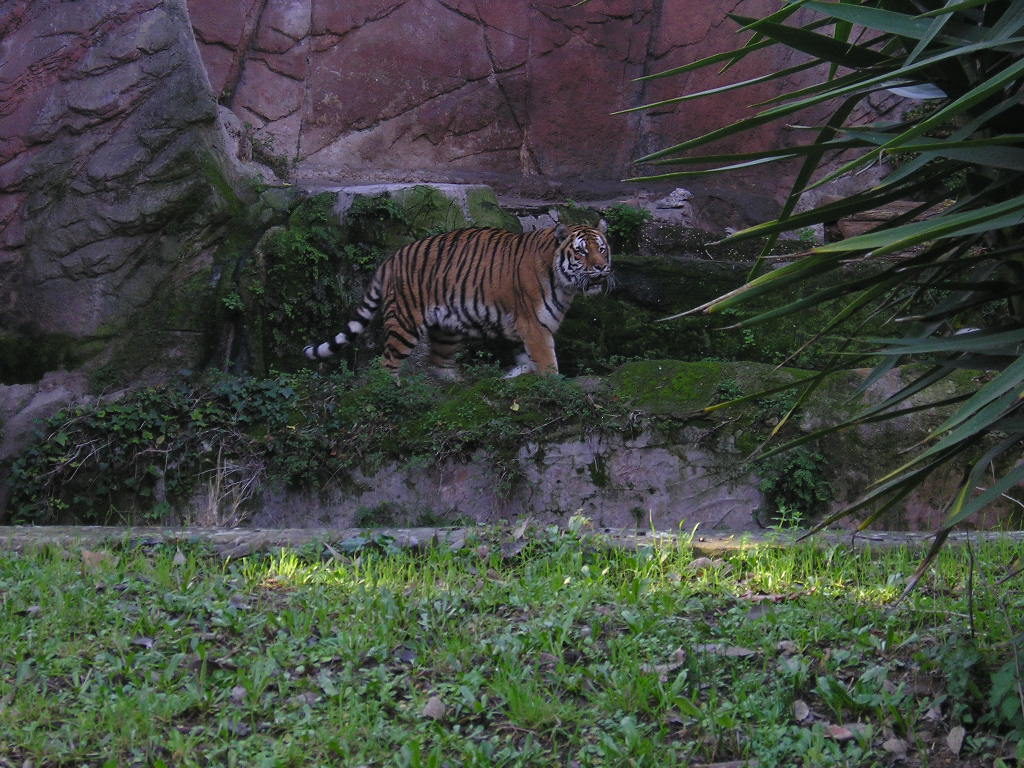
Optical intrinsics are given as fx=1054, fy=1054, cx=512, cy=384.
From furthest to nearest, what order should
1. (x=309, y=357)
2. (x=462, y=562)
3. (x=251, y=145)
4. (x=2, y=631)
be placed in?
(x=251, y=145)
(x=309, y=357)
(x=462, y=562)
(x=2, y=631)

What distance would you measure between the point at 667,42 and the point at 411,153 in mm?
3501

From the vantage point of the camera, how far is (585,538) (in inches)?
182

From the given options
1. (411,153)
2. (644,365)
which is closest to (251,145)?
(411,153)

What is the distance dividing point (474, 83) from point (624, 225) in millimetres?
3411

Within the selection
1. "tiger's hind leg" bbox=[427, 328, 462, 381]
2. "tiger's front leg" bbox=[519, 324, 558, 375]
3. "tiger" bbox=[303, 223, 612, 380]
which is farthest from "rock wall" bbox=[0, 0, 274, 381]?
"tiger's front leg" bbox=[519, 324, 558, 375]

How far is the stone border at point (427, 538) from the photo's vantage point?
4.60 meters

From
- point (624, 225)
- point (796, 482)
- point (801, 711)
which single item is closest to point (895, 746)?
point (801, 711)

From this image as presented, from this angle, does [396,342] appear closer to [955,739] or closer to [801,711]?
[801,711]

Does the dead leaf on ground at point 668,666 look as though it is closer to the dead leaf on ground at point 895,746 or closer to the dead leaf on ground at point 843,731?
the dead leaf on ground at point 843,731

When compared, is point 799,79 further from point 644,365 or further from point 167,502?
point 167,502

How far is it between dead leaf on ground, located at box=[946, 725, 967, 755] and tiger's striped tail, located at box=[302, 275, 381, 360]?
7153mm

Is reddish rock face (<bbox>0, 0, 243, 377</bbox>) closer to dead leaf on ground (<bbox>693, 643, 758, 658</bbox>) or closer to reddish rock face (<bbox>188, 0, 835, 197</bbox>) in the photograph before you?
reddish rock face (<bbox>188, 0, 835, 197</bbox>)

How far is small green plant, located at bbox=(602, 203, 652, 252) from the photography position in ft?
36.1

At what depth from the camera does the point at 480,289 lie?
965 centimetres
